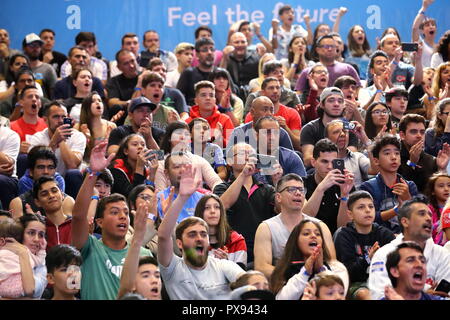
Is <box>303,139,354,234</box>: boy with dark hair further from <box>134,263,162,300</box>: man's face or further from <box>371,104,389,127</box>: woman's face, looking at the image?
<box>134,263,162,300</box>: man's face

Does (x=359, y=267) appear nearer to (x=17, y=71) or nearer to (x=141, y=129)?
(x=141, y=129)

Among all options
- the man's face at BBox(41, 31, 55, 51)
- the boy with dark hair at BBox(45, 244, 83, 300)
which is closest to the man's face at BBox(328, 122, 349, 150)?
Result: the boy with dark hair at BBox(45, 244, 83, 300)

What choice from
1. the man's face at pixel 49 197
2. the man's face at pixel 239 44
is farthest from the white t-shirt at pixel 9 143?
the man's face at pixel 239 44

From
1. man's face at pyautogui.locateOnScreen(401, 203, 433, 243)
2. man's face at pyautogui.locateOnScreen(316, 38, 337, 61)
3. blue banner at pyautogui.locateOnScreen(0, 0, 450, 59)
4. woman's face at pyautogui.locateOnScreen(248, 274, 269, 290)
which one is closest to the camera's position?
woman's face at pyautogui.locateOnScreen(248, 274, 269, 290)

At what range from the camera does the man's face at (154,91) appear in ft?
29.9

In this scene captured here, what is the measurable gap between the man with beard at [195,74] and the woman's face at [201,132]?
6.45 ft

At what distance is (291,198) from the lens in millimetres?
6762

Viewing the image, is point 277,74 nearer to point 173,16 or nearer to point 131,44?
point 131,44

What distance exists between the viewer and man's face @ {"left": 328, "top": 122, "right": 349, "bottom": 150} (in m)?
7.96

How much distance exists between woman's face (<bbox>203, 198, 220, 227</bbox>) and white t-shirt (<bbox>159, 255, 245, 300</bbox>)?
511 millimetres

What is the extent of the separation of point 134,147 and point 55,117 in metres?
0.89

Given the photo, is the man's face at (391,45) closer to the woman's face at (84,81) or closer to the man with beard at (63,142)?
the woman's face at (84,81)

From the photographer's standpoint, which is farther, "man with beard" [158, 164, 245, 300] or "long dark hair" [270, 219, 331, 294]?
"long dark hair" [270, 219, 331, 294]
